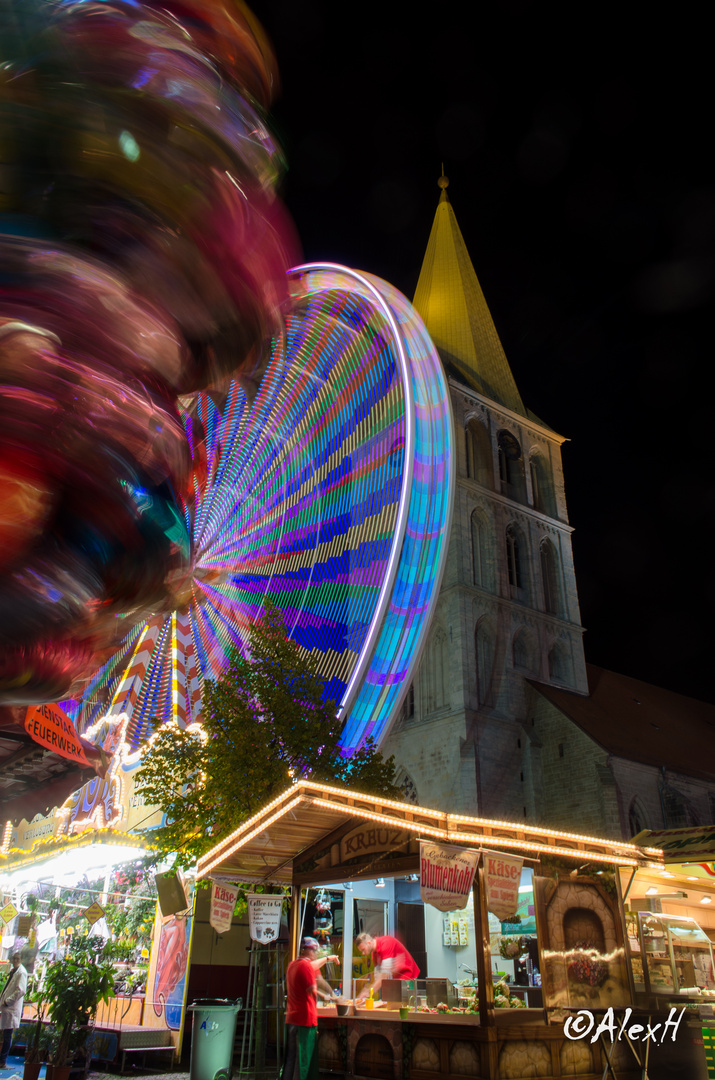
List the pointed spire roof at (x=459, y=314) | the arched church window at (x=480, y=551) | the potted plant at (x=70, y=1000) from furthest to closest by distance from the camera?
1. the pointed spire roof at (x=459, y=314)
2. the arched church window at (x=480, y=551)
3. the potted plant at (x=70, y=1000)

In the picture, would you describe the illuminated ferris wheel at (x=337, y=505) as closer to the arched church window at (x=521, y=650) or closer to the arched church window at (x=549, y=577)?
the arched church window at (x=521, y=650)

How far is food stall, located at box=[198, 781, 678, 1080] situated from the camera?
794 centimetres

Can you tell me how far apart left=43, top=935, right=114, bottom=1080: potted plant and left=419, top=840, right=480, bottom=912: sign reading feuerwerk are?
13.8ft

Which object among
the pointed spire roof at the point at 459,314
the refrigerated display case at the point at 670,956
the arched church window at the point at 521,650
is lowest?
the refrigerated display case at the point at 670,956

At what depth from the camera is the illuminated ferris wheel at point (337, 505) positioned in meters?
14.4

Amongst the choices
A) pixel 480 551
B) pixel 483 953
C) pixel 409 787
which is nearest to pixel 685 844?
pixel 483 953

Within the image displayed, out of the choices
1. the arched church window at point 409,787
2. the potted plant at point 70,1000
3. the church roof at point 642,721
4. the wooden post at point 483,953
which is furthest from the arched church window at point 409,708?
the wooden post at point 483,953

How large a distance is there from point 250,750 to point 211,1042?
6683 millimetres

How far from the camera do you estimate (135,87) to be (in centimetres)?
209

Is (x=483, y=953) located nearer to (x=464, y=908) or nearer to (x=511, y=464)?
(x=464, y=908)

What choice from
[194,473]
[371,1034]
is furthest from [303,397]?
[194,473]

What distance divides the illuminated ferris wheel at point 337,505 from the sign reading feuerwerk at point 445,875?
18.1 ft

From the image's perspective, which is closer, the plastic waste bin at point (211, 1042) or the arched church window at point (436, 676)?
the plastic waste bin at point (211, 1042)

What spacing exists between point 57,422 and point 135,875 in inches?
623
